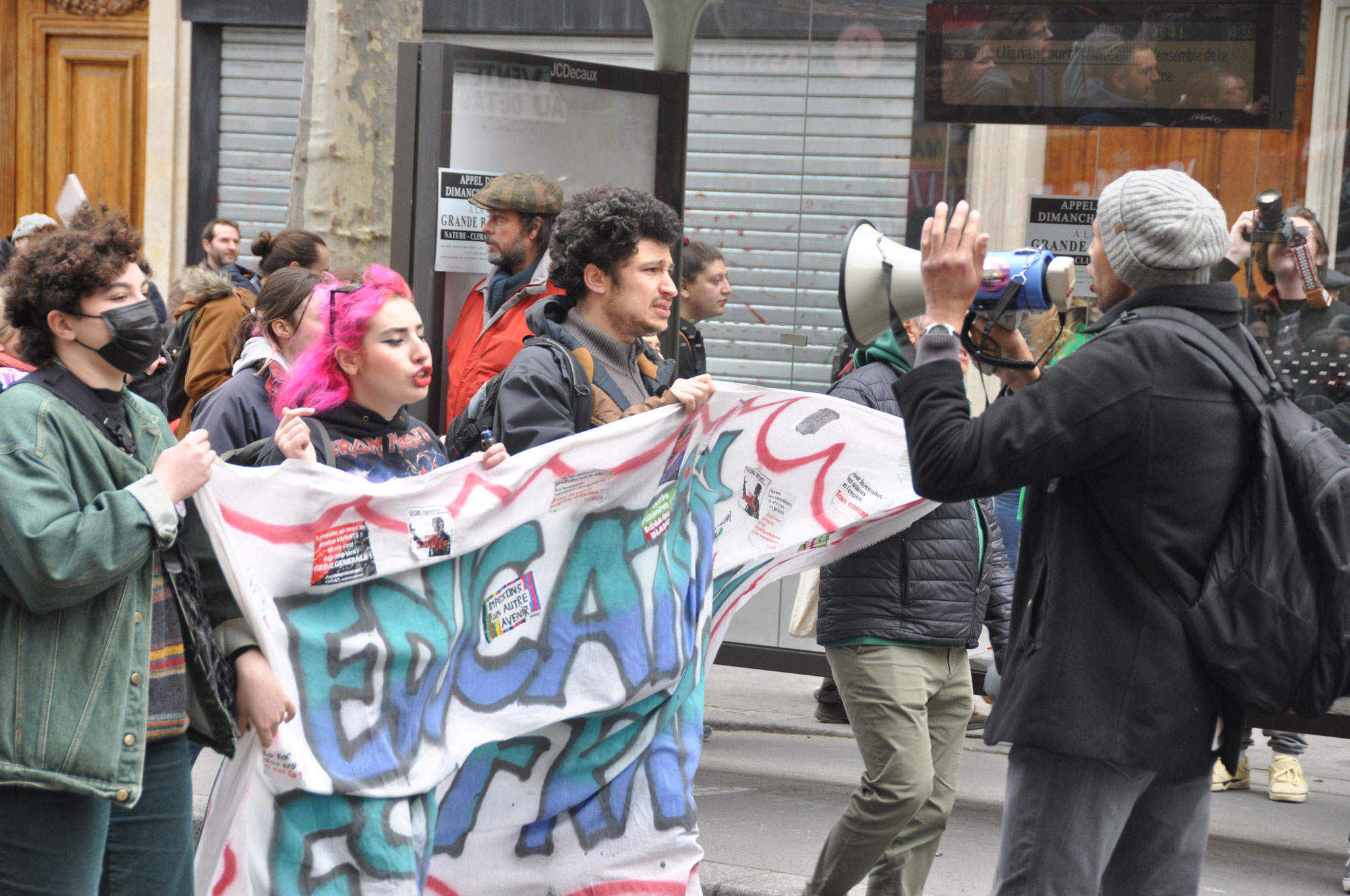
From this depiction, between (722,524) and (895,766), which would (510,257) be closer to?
(722,524)

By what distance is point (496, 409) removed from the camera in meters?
3.66

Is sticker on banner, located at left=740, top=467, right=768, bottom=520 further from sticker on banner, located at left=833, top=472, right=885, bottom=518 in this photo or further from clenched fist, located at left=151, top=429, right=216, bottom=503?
clenched fist, located at left=151, top=429, right=216, bottom=503

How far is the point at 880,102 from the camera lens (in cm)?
646

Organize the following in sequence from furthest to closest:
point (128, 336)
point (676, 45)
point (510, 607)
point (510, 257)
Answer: point (676, 45)
point (510, 257)
point (510, 607)
point (128, 336)

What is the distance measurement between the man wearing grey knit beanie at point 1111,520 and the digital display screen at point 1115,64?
11.2 ft

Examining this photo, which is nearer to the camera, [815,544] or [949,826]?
[815,544]

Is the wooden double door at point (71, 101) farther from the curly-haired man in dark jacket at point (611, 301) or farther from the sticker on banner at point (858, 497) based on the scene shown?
the sticker on banner at point (858, 497)

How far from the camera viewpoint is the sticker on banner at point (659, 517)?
3.62 metres

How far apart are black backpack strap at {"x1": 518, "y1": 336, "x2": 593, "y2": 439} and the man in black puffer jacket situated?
853 millimetres

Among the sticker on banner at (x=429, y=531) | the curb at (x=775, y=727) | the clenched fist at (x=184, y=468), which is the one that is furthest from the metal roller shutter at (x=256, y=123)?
the clenched fist at (x=184, y=468)

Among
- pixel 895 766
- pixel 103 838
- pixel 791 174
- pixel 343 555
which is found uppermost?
pixel 791 174

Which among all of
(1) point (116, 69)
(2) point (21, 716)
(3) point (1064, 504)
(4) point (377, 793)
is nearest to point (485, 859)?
(4) point (377, 793)

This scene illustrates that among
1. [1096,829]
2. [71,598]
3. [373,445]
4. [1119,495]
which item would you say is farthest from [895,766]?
[71,598]

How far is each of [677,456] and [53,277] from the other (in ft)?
4.93
